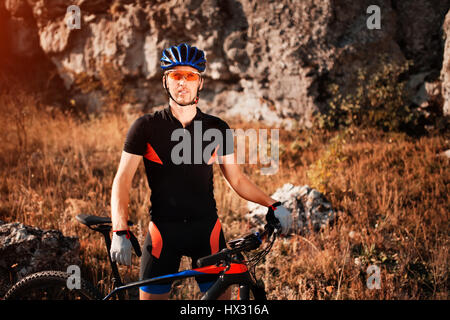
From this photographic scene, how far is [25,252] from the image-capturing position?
2816 millimetres

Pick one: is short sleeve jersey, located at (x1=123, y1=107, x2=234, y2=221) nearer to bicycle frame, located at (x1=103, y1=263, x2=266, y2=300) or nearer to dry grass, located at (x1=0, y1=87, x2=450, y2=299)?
bicycle frame, located at (x1=103, y1=263, x2=266, y2=300)

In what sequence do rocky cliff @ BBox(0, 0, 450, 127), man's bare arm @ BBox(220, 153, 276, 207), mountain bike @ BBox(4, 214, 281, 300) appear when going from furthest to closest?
rocky cliff @ BBox(0, 0, 450, 127)
man's bare arm @ BBox(220, 153, 276, 207)
mountain bike @ BBox(4, 214, 281, 300)

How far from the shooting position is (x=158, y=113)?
6.80 feet

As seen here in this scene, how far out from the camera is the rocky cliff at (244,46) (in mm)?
8266

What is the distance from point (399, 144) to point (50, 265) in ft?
20.9

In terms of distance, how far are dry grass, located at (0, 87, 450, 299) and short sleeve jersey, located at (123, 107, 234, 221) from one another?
116cm

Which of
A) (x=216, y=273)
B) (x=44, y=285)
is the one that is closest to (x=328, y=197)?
(x=216, y=273)

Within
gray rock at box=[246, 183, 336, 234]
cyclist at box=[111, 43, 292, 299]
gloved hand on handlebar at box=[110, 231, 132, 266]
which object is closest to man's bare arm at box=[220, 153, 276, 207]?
cyclist at box=[111, 43, 292, 299]

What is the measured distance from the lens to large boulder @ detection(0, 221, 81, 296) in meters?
2.78

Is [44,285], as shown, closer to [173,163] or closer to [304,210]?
[173,163]

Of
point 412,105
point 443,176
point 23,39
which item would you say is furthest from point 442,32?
point 23,39

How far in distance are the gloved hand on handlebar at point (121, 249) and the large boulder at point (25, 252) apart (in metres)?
1.54
